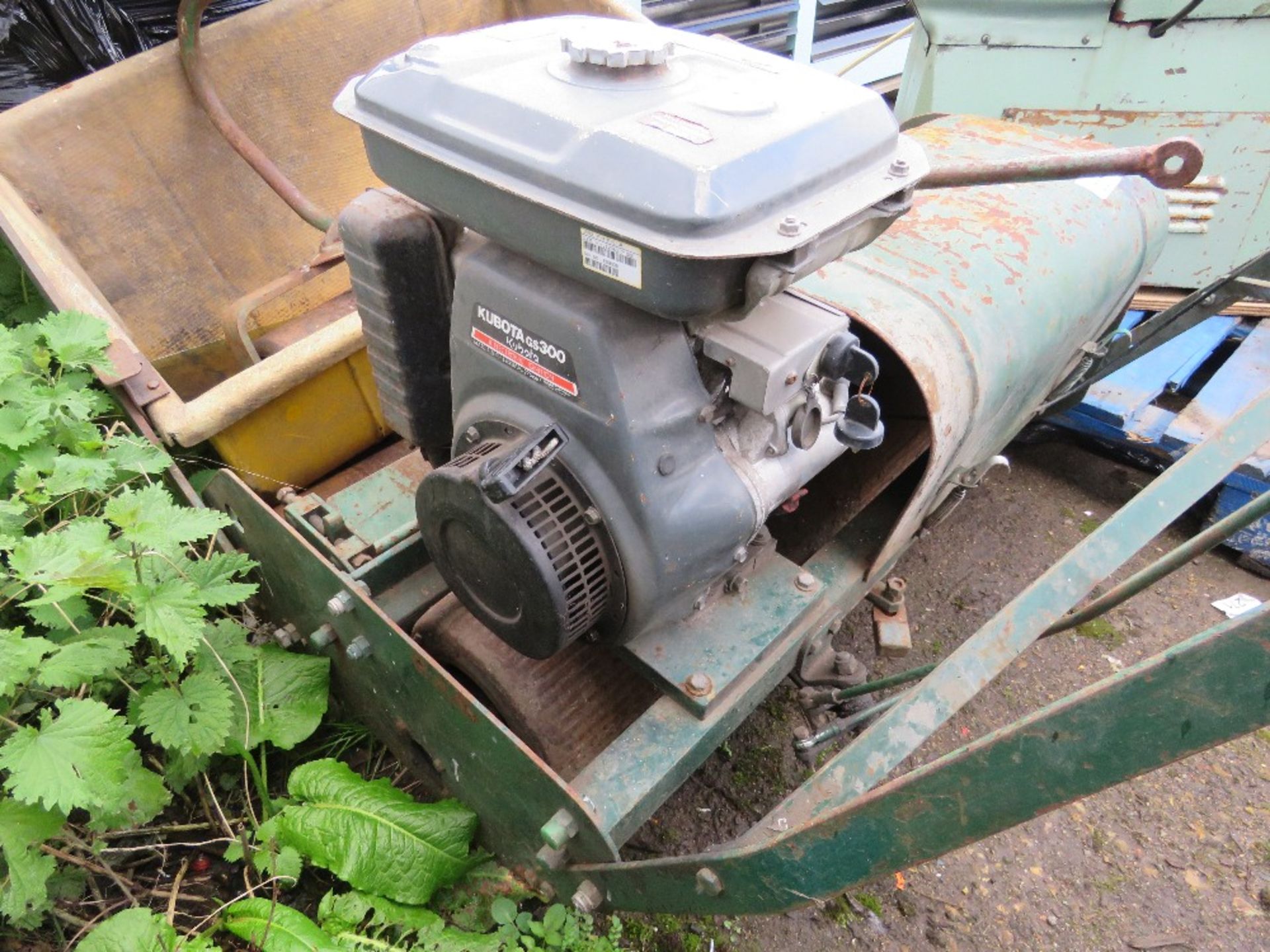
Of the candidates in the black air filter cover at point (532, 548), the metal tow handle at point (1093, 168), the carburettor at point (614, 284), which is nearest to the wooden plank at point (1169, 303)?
the metal tow handle at point (1093, 168)

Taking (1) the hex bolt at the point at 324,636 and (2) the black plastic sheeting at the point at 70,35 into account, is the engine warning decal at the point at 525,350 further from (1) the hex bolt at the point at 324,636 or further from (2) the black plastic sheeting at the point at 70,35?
(2) the black plastic sheeting at the point at 70,35

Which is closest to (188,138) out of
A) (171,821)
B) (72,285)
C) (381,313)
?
(72,285)

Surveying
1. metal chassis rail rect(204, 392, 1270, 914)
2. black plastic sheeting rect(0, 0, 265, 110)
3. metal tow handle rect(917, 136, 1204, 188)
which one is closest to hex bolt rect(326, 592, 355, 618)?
metal chassis rail rect(204, 392, 1270, 914)

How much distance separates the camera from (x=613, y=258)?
954 mm

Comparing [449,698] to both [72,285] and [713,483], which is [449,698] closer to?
[713,483]

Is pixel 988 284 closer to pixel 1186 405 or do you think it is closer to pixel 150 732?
pixel 1186 405

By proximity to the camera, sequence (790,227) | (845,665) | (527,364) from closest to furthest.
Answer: (790,227)
(527,364)
(845,665)

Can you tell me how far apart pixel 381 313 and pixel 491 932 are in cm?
108

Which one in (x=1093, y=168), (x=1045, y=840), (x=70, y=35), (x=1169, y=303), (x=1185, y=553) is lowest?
(x=1045, y=840)

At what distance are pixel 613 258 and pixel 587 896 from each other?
931 mm

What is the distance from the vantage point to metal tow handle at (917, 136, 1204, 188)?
1091 mm

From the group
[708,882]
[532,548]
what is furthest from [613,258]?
[708,882]

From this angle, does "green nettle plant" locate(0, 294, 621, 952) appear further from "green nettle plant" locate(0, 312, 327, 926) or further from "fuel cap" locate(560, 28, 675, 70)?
"fuel cap" locate(560, 28, 675, 70)

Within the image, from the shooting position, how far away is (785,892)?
104 centimetres
